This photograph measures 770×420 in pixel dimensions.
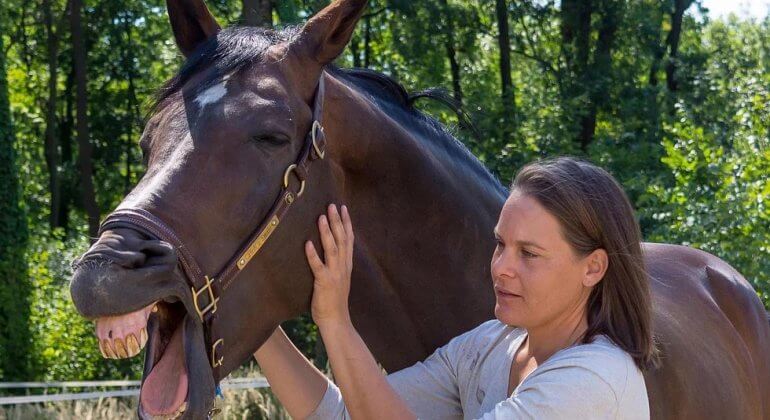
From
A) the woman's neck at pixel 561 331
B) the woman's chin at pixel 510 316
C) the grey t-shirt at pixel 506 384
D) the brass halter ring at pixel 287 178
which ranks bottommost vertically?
the grey t-shirt at pixel 506 384

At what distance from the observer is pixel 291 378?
9.63ft

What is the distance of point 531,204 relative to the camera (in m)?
2.49

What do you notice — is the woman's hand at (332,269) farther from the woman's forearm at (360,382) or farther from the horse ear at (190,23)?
the horse ear at (190,23)

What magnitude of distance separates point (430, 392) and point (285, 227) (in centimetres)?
64

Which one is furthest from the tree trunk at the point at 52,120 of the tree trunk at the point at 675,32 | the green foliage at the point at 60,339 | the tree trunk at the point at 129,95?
the tree trunk at the point at 675,32

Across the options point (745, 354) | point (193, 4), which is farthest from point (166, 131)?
point (745, 354)

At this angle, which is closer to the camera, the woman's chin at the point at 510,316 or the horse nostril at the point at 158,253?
the horse nostril at the point at 158,253

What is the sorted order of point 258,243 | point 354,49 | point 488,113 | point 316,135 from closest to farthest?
point 258,243
point 316,135
point 488,113
point 354,49

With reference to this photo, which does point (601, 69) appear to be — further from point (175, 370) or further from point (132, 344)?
point (132, 344)

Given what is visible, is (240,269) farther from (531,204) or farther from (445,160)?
(445,160)

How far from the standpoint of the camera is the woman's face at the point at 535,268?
2457 mm

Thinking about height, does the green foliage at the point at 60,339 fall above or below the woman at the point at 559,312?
below

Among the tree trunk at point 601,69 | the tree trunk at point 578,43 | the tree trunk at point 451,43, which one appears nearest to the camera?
the tree trunk at point 451,43

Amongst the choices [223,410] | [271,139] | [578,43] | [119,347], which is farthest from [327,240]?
[578,43]
